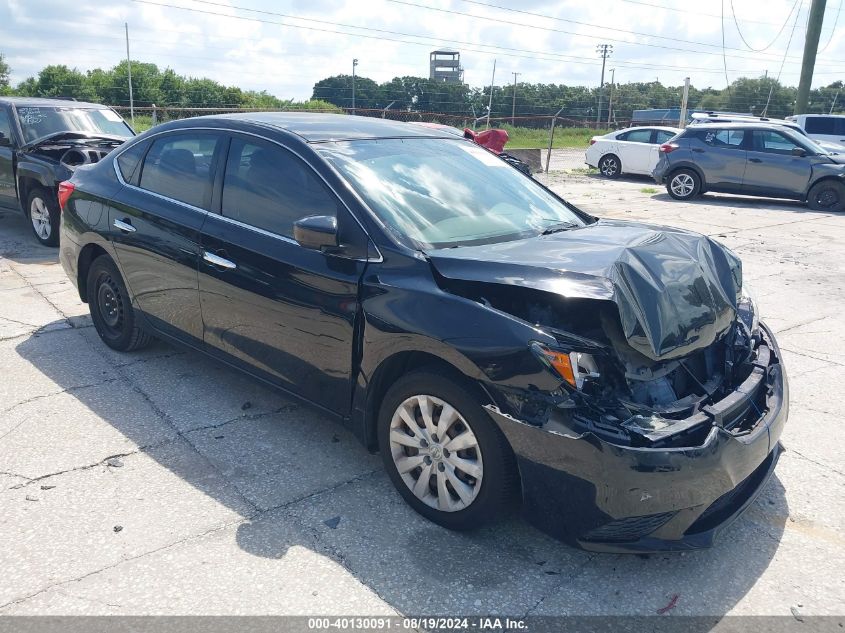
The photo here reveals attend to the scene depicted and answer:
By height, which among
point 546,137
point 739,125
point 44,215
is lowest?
point 44,215

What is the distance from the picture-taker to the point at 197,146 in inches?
172

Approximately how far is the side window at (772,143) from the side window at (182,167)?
1294cm

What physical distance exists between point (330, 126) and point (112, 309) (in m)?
2.28

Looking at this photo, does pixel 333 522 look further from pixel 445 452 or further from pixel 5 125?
pixel 5 125

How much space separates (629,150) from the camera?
19.9 metres

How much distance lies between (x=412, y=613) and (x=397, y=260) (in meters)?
1.50

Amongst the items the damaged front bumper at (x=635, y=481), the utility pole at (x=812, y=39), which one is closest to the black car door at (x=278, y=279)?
the damaged front bumper at (x=635, y=481)

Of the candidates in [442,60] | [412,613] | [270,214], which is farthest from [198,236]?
[442,60]

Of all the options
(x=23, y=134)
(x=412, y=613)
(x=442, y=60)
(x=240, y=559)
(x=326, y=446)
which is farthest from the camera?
(x=442, y=60)

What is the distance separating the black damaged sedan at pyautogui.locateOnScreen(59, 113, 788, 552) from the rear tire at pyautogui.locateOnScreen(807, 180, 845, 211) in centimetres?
1156

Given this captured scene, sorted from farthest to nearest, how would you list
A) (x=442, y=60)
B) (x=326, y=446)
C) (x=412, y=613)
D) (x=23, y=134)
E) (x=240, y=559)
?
(x=442, y=60) → (x=23, y=134) → (x=326, y=446) → (x=240, y=559) → (x=412, y=613)

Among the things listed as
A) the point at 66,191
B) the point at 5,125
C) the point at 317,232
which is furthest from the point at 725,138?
the point at 317,232

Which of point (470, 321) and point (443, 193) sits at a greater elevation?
point (443, 193)

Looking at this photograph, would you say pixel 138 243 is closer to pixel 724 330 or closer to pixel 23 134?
pixel 724 330
